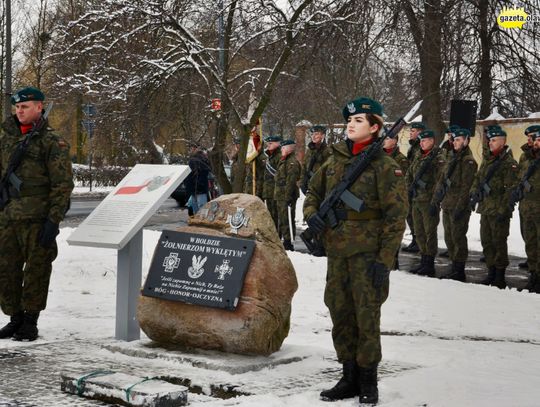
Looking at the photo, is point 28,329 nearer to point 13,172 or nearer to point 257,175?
point 13,172

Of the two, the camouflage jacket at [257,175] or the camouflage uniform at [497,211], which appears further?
the camouflage jacket at [257,175]

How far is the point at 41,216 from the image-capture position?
8.18 metres

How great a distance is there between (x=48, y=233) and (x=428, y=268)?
23.1ft

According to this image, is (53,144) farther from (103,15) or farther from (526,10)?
(526,10)

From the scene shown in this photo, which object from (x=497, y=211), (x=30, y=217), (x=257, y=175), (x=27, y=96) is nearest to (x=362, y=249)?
(x=30, y=217)

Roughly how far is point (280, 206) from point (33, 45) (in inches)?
1103

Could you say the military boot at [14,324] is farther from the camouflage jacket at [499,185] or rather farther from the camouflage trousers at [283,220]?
the camouflage trousers at [283,220]

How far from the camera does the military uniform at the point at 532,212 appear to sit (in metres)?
12.6

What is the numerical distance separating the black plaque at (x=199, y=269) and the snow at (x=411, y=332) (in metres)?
0.73

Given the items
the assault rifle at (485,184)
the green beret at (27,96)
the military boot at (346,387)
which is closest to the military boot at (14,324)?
the green beret at (27,96)

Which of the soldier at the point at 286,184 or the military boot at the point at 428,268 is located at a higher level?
the soldier at the point at 286,184

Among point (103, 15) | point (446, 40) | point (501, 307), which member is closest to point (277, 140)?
point (446, 40)

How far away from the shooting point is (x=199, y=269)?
24.7 feet

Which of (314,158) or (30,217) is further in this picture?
(314,158)
